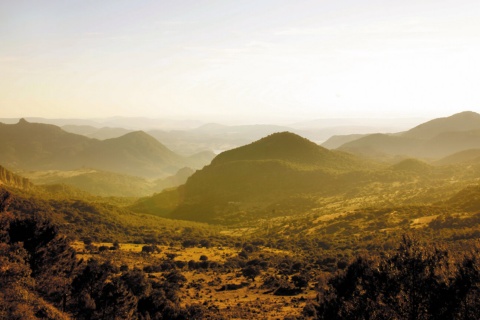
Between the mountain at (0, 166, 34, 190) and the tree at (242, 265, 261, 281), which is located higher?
the mountain at (0, 166, 34, 190)

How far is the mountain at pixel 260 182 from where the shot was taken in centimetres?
12875

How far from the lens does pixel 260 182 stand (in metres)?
146

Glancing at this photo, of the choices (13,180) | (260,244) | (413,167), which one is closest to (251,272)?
(260,244)

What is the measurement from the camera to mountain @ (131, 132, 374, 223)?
5069 inches

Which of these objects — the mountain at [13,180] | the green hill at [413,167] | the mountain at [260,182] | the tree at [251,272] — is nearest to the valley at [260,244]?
the tree at [251,272]

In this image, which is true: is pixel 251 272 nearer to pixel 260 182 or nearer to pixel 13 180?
pixel 260 182

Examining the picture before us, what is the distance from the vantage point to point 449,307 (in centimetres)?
1780

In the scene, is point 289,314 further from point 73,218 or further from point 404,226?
point 73,218

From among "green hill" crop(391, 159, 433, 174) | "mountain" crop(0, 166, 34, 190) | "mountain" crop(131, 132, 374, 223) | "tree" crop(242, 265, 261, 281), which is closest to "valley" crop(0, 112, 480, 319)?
"tree" crop(242, 265, 261, 281)

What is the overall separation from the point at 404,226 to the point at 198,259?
138ft

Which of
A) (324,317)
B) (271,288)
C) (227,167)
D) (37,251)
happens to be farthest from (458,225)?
(227,167)

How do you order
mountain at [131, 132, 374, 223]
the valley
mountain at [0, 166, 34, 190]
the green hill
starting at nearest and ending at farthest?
the valley
mountain at [0, 166, 34, 190]
mountain at [131, 132, 374, 223]
the green hill

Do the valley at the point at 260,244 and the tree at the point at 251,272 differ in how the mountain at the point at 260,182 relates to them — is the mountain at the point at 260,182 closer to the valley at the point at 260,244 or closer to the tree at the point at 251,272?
the valley at the point at 260,244

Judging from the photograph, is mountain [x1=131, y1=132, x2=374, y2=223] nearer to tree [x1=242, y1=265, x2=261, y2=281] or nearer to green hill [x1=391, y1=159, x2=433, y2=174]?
green hill [x1=391, y1=159, x2=433, y2=174]
